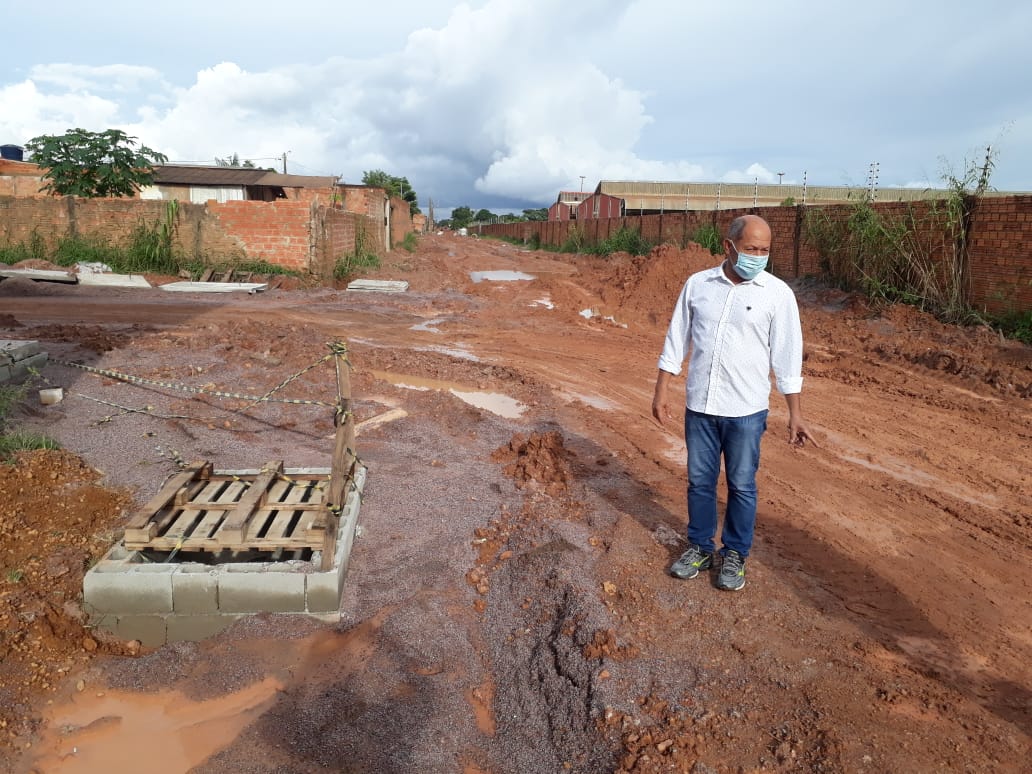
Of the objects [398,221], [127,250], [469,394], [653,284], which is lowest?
[469,394]

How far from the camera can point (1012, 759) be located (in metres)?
2.34

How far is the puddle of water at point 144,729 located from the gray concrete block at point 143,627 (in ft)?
1.26

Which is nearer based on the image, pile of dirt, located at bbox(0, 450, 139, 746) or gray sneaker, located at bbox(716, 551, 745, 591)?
pile of dirt, located at bbox(0, 450, 139, 746)

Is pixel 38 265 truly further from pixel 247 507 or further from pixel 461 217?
pixel 461 217

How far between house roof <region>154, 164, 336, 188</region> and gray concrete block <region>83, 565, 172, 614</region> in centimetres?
3047

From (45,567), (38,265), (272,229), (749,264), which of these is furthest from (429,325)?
(38,265)

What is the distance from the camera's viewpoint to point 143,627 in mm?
3445

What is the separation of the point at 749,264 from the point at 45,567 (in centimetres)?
386

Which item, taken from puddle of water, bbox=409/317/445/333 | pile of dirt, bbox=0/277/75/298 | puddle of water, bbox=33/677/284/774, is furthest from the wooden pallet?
pile of dirt, bbox=0/277/75/298

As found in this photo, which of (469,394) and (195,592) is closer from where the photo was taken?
(195,592)

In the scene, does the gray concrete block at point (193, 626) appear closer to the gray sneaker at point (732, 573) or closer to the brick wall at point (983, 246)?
the gray sneaker at point (732, 573)

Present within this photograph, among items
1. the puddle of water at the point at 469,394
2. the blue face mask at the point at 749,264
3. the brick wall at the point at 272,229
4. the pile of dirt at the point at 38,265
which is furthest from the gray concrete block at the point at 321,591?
the pile of dirt at the point at 38,265

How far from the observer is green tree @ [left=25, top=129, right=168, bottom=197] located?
18.2 meters

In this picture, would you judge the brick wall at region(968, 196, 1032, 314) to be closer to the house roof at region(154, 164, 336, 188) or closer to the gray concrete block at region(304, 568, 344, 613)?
the gray concrete block at region(304, 568, 344, 613)
